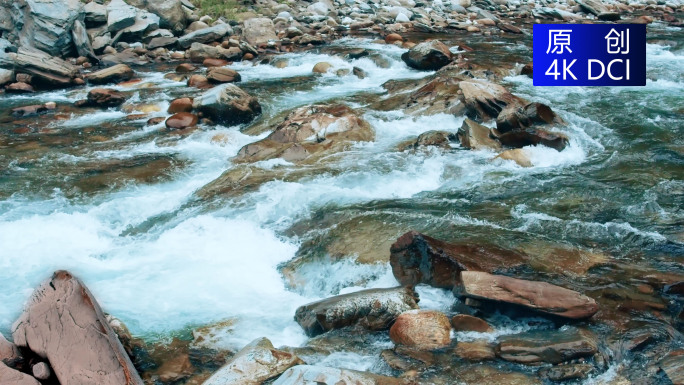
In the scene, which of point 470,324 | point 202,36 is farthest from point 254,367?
point 202,36

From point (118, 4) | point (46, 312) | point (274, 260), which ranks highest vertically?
point (118, 4)

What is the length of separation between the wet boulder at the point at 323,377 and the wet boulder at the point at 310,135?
4983 millimetres

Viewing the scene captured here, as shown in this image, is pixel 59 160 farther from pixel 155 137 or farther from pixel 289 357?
pixel 289 357

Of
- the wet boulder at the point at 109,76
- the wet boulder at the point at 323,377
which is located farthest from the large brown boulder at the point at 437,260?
the wet boulder at the point at 109,76

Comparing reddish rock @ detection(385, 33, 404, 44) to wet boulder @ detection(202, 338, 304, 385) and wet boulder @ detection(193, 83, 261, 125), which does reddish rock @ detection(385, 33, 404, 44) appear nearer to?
wet boulder @ detection(193, 83, 261, 125)

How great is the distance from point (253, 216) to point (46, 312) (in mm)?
3167

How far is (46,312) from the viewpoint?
12.2 feet

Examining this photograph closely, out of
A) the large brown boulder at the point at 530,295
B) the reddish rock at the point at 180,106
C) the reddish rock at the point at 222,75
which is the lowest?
the large brown boulder at the point at 530,295

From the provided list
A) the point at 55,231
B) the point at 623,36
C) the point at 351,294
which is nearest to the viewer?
the point at 351,294

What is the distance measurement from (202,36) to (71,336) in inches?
553

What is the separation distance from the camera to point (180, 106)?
10.7 m

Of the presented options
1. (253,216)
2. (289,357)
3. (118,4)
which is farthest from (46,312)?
(118,4)

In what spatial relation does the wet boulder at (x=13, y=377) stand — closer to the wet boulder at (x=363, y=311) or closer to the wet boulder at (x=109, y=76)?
the wet boulder at (x=363, y=311)

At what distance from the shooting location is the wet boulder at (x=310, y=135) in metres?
8.50
